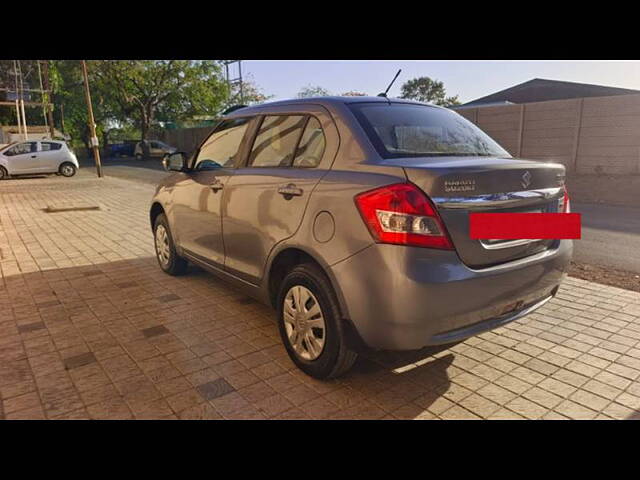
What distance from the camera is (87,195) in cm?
1291

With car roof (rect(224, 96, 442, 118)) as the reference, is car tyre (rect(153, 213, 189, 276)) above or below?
below

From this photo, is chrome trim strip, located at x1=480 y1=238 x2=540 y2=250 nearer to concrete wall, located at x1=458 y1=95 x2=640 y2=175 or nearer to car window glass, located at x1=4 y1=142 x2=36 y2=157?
concrete wall, located at x1=458 y1=95 x2=640 y2=175

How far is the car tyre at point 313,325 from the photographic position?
2.56 meters

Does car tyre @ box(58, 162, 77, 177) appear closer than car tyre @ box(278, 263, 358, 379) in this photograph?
No

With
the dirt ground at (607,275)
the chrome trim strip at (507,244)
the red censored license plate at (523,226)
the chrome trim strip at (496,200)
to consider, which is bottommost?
the dirt ground at (607,275)

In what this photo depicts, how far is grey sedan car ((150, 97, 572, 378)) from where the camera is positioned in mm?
2227

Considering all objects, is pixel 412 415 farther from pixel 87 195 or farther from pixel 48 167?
pixel 48 167

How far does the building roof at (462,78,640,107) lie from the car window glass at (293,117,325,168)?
23574mm

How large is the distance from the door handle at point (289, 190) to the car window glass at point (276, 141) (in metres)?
0.20

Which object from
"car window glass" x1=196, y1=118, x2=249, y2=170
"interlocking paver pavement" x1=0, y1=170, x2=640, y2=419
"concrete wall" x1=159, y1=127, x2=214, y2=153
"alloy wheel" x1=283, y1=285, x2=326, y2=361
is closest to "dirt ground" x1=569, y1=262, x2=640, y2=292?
"interlocking paver pavement" x1=0, y1=170, x2=640, y2=419

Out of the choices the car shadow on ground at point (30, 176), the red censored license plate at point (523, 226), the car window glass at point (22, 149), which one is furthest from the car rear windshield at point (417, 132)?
the car shadow on ground at point (30, 176)

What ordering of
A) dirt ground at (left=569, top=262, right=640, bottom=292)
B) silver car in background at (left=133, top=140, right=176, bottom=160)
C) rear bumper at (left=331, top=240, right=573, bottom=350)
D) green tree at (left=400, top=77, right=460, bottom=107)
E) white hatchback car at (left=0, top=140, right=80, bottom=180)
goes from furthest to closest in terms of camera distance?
green tree at (left=400, top=77, right=460, bottom=107) → silver car in background at (left=133, top=140, right=176, bottom=160) → white hatchback car at (left=0, top=140, right=80, bottom=180) → dirt ground at (left=569, top=262, right=640, bottom=292) → rear bumper at (left=331, top=240, right=573, bottom=350)

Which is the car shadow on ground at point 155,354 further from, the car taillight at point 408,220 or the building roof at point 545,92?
the building roof at point 545,92

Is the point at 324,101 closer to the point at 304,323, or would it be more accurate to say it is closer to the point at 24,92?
the point at 304,323
